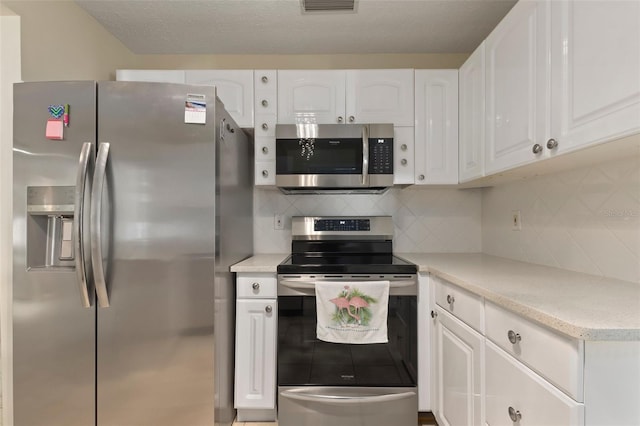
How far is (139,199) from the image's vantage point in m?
1.49

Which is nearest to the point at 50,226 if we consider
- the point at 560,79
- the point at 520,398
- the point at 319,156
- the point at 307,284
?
the point at 307,284

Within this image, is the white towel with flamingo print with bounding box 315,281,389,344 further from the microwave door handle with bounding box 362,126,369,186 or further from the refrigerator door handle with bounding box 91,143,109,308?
the refrigerator door handle with bounding box 91,143,109,308

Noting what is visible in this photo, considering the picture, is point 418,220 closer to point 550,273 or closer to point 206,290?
point 550,273

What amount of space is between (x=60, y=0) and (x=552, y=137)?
253 centimetres

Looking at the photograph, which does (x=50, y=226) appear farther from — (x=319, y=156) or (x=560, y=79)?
(x=560, y=79)

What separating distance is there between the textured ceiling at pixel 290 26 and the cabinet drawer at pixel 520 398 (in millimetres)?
1864

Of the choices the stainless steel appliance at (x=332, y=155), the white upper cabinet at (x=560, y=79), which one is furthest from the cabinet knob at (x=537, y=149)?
the stainless steel appliance at (x=332, y=155)

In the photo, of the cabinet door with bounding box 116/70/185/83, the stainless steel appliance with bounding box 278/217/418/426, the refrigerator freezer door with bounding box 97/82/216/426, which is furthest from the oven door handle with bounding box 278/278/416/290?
the cabinet door with bounding box 116/70/185/83

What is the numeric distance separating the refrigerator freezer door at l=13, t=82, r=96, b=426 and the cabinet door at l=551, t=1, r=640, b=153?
1.92 m

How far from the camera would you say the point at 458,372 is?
1.42m

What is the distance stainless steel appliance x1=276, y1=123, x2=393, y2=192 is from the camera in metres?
2.00

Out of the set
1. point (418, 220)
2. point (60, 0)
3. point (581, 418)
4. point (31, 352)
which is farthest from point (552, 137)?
point (60, 0)

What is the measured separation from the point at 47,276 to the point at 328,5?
199 cm

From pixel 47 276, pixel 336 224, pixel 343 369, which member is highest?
pixel 336 224
